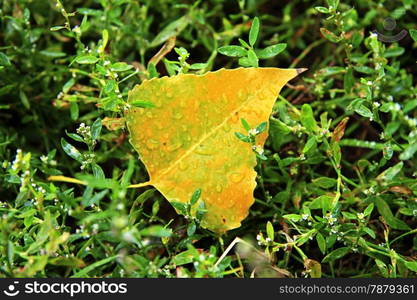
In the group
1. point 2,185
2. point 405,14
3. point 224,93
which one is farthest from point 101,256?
point 405,14

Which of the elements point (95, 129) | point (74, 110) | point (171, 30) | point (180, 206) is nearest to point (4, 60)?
point (74, 110)

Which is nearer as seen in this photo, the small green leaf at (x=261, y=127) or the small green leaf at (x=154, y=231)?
the small green leaf at (x=154, y=231)

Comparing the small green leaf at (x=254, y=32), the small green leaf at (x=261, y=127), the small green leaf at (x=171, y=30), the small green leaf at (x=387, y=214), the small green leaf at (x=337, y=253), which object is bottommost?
the small green leaf at (x=337, y=253)

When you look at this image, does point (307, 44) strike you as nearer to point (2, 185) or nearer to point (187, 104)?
point (187, 104)

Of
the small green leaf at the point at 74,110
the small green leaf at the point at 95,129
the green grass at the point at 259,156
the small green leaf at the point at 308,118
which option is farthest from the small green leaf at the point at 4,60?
the small green leaf at the point at 308,118

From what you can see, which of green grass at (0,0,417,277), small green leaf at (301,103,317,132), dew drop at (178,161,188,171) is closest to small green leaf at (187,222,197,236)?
green grass at (0,0,417,277)

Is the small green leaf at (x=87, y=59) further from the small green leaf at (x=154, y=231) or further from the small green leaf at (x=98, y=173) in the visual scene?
the small green leaf at (x=154, y=231)

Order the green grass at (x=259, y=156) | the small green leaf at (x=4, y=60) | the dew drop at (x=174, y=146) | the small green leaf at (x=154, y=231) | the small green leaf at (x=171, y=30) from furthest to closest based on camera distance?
the small green leaf at (x=171, y=30), the small green leaf at (x=4, y=60), the dew drop at (x=174, y=146), the green grass at (x=259, y=156), the small green leaf at (x=154, y=231)
